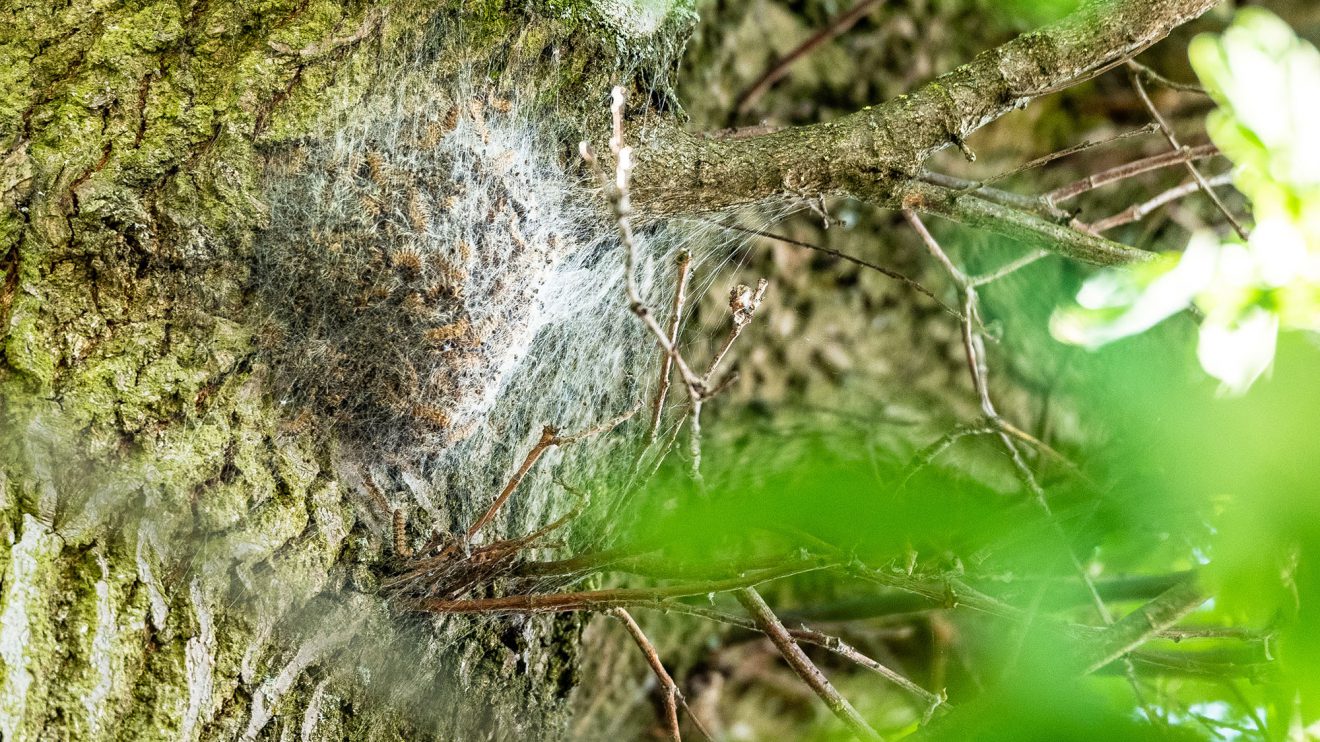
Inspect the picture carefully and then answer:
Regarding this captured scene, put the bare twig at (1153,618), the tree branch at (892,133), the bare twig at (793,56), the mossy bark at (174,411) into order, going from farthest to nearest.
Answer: the bare twig at (793,56) → the tree branch at (892,133) → the mossy bark at (174,411) → the bare twig at (1153,618)

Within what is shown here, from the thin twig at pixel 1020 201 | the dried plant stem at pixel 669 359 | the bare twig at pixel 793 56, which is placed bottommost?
the dried plant stem at pixel 669 359

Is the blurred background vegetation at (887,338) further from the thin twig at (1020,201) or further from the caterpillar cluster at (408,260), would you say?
the caterpillar cluster at (408,260)

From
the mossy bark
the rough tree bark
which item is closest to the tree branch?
the rough tree bark

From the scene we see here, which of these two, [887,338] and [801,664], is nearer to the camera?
[801,664]

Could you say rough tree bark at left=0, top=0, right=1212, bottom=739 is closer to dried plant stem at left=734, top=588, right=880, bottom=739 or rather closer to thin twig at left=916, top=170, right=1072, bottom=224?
thin twig at left=916, top=170, right=1072, bottom=224

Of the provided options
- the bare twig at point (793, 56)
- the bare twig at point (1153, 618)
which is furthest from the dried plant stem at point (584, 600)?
the bare twig at point (793, 56)

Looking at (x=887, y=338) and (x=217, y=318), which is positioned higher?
(x=887, y=338)

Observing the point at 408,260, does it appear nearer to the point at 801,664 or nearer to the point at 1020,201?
the point at 801,664

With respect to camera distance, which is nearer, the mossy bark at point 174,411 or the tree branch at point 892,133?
the mossy bark at point 174,411

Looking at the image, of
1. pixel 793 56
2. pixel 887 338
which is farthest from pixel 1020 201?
pixel 793 56
